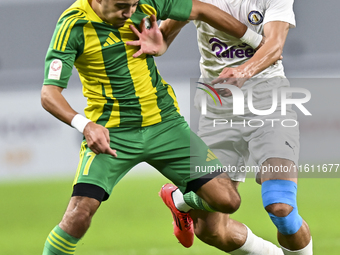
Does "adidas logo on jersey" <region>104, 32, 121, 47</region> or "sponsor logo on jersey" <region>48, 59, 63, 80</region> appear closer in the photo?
"sponsor logo on jersey" <region>48, 59, 63, 80</region>

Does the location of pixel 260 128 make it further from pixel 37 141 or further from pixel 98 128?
pixel 37 141

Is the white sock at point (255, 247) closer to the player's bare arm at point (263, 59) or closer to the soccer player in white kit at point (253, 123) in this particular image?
the soccer player in white kit at point (253, 123)

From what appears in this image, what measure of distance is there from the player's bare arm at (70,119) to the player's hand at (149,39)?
584 millimetres

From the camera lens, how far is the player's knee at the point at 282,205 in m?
3.36

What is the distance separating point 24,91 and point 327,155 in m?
4.56

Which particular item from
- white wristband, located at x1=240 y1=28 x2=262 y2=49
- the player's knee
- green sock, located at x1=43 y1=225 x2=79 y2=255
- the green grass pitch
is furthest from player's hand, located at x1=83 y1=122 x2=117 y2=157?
the green grass pitch

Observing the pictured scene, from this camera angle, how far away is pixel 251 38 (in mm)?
3627

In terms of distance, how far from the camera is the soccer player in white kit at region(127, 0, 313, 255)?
344cm

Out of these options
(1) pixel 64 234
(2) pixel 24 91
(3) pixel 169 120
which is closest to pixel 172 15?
(3) pixel 169 120

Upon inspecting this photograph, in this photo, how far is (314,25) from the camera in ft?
24.8

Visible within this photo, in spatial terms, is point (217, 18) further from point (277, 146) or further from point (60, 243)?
point (60, 243)

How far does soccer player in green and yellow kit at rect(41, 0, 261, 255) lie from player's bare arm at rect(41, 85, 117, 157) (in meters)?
0.01

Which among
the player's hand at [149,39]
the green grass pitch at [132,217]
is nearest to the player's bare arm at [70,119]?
the player's hand at [149,39]

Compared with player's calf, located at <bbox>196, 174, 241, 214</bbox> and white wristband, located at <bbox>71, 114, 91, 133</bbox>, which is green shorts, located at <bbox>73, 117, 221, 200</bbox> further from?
white wristband, located at <bbox>71, 114, 91, 133</bbox>
